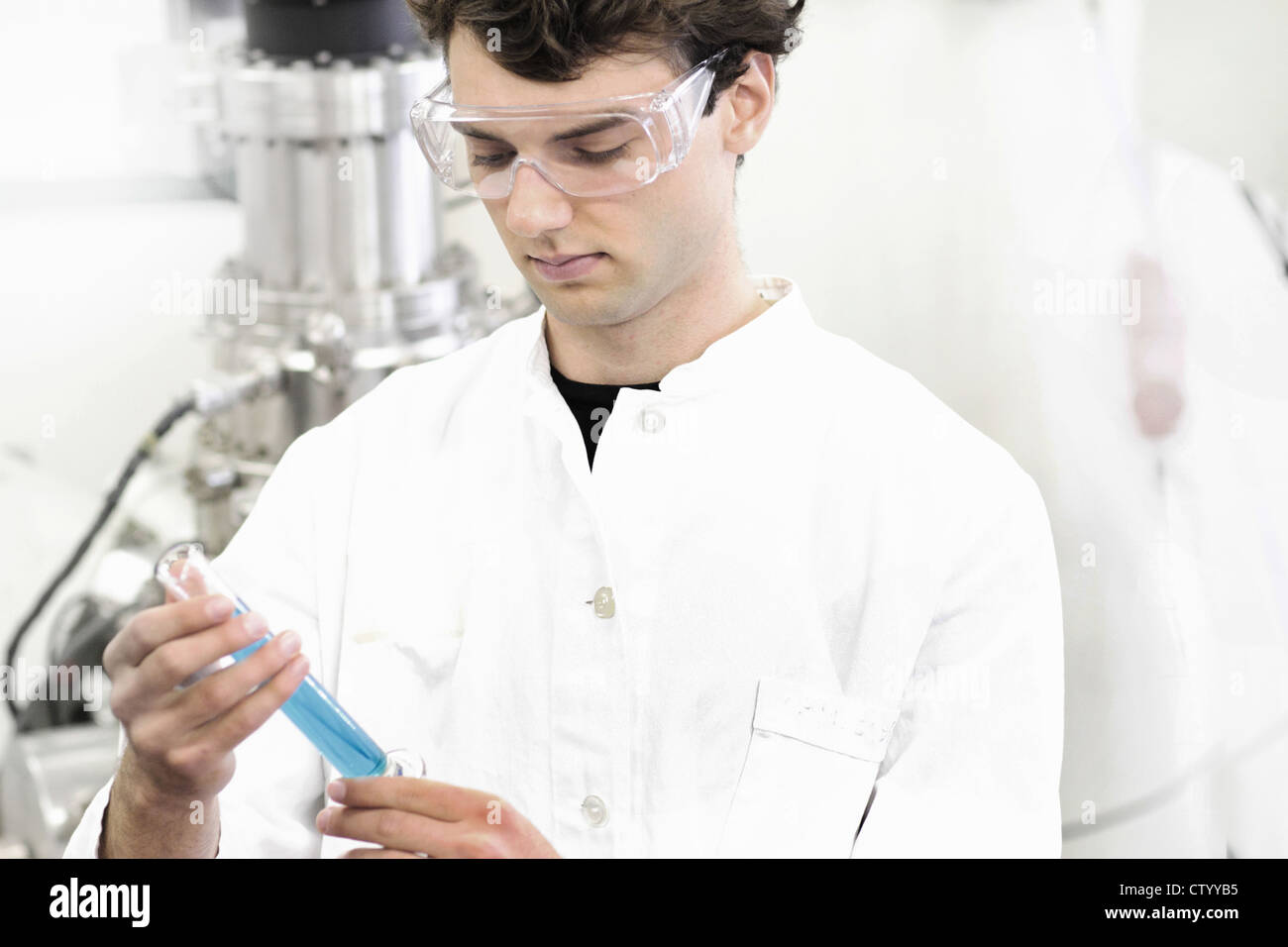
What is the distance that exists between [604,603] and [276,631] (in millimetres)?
277

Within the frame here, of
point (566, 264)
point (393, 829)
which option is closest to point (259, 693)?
point (393, 829)

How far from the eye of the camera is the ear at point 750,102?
108cm

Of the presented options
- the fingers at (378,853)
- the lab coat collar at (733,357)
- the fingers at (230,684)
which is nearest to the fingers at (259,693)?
the fingers at (230,684)

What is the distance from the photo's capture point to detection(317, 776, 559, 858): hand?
35.6 inches

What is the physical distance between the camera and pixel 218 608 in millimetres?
869

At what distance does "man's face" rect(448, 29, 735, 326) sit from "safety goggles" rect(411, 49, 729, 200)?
0.01 meters

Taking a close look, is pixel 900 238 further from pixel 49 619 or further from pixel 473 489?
pixel 49 619

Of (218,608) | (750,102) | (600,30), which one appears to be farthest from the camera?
(750,102)

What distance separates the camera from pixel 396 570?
114 cm

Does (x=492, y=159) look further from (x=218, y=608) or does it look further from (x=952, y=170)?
(x=952, y=170)

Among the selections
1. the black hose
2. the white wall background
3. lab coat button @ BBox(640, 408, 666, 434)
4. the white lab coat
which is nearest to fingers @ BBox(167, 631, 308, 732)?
the white lab coat

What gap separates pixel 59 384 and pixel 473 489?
858 mm

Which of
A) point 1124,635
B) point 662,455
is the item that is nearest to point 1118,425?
point 1124,635

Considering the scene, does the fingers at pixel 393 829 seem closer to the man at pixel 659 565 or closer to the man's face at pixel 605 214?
the man at pixel 659 565
